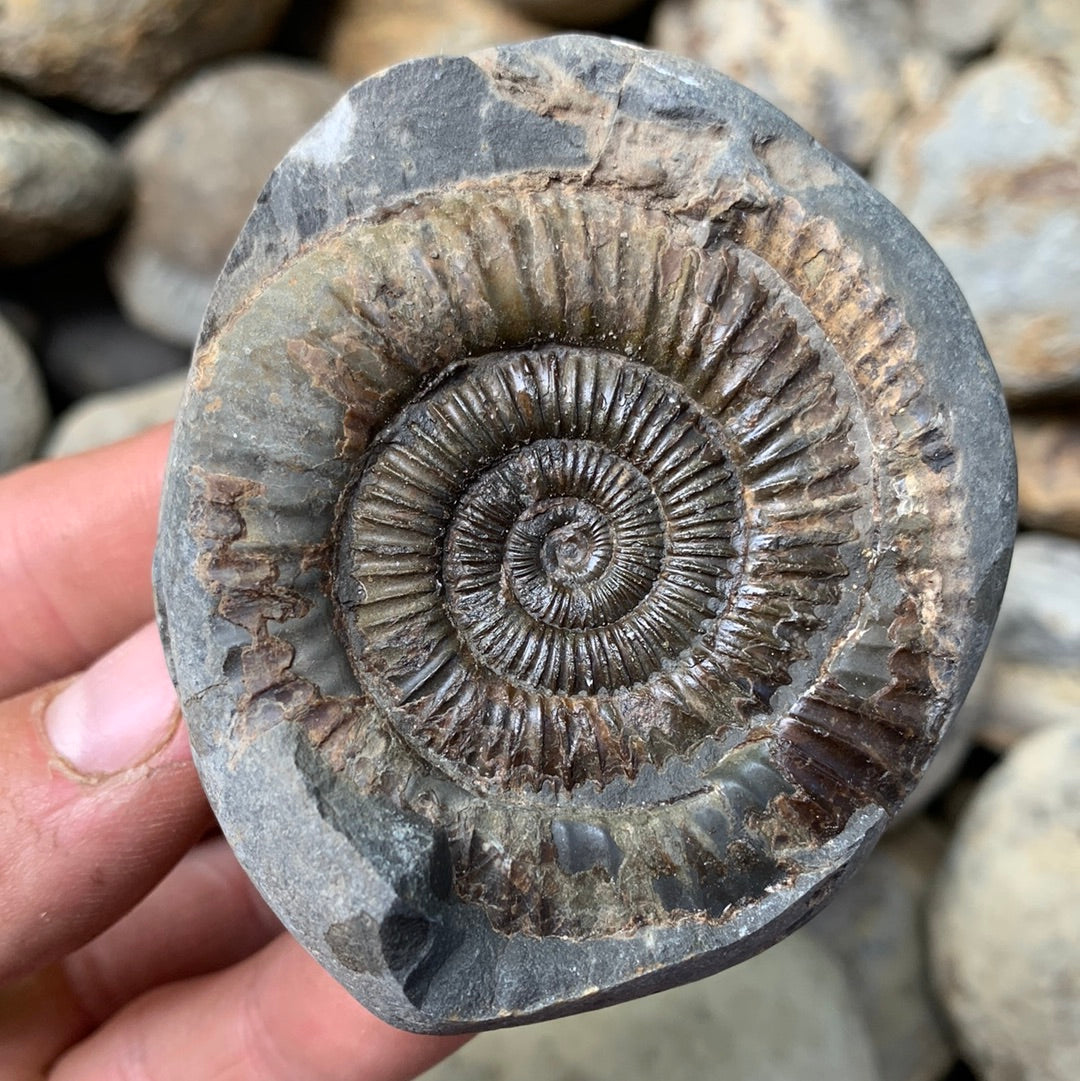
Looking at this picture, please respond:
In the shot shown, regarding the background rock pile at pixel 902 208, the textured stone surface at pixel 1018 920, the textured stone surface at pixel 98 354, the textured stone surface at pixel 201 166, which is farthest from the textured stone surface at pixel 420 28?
the textured stone surface at pixel 1018 920

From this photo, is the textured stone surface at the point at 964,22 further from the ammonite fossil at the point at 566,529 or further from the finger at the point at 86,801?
the finger at the point at 86,801

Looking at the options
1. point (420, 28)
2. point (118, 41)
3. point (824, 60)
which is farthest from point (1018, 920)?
point (118, 41)

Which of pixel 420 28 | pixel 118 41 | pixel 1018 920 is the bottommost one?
pixel 1018 920

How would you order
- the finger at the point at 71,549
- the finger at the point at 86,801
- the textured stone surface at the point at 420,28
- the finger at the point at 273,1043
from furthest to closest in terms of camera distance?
the textured stone surface at the point at 420,28, the finger at the point at 71,549, the finger at the point at 273,1043, the finger at the point at 86,801

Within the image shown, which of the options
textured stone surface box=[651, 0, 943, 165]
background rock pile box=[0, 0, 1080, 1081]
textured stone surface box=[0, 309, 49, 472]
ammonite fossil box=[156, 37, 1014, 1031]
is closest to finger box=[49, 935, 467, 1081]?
ammonite fossil box=[156, 37, 1014, 1031]

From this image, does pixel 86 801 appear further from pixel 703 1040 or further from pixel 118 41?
pixel 118 41

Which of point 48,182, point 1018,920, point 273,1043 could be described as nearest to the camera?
point 273,1043

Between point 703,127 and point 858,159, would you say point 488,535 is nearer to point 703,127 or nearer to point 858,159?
point 703,127
